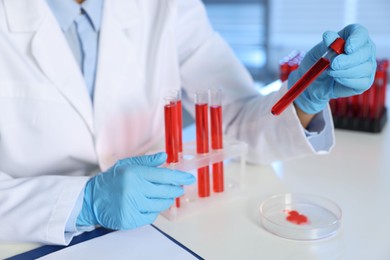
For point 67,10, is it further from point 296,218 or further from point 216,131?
point 296,218

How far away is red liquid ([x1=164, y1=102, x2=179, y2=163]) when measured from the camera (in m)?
1.00

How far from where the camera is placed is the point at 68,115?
113cm

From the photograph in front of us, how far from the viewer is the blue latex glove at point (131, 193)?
930 millimetres

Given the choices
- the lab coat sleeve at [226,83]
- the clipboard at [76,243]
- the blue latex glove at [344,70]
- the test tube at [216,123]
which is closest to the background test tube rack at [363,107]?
the lab coat sleeve at [226,83]

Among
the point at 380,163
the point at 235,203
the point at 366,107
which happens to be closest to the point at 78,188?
the point at 235,203

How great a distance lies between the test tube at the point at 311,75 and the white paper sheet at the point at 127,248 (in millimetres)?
335

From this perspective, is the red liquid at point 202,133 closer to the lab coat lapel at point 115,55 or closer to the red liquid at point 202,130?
the red liquid at point 202,130

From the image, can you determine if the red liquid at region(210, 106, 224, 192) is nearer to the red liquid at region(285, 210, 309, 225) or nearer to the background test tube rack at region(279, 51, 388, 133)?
the red liquid at region(285, 210, 309, 225)

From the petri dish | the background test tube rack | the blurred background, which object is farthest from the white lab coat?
the blurred background

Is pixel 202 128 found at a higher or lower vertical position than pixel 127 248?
higher

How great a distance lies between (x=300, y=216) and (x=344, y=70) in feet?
1.05

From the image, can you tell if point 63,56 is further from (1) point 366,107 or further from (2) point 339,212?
(1) point 366,107

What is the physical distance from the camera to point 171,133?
1.01 m

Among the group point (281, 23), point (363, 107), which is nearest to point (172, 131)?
point (363, 107)
